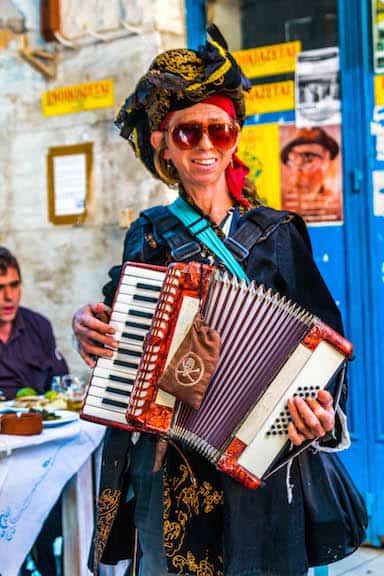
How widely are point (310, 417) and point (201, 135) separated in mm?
791

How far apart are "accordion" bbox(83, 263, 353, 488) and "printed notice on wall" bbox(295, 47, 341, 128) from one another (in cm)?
269

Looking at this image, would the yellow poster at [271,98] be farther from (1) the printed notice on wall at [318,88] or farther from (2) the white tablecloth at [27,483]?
(2) the white tablecloth at [27,483]

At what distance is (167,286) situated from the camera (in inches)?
87.0

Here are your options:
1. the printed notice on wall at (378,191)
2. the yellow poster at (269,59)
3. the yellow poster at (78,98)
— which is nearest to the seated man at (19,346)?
the yellow poster at (78,98)

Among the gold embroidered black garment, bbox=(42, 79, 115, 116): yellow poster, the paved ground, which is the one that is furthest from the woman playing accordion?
bbox=(42, 79, 115, 116): yellow poster

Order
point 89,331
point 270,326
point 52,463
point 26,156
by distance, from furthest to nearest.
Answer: point 26,156
point 52,463
point 89,331
point 270,326

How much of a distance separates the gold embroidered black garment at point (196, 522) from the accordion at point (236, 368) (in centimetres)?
9

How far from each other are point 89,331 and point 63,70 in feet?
11.8

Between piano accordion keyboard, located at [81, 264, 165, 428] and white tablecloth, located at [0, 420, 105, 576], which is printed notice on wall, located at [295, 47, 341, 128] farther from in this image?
piano accordion keyboard, located at [81, 264, 165, 428]

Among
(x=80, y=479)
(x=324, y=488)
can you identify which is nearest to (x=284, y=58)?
(x=80, y=479)

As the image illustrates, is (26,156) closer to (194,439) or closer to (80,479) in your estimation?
(80,479)

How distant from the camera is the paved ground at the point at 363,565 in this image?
Result: 4.35m

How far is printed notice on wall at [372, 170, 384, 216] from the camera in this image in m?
4.60

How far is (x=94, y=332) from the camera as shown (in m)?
2.33
